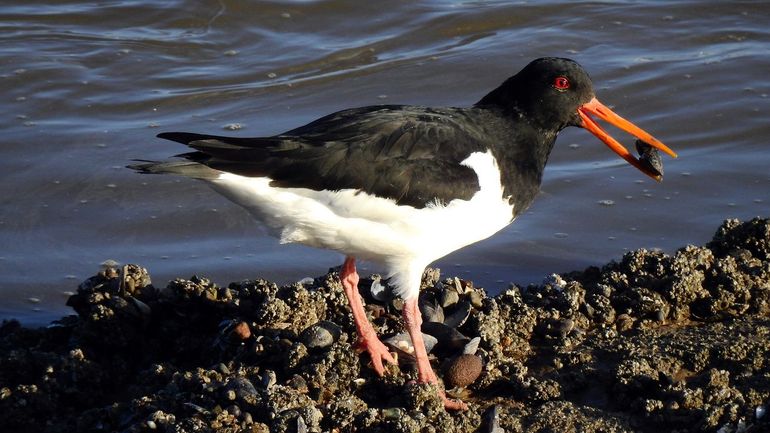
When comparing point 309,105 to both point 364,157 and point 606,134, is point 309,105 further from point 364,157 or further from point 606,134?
point 364,157

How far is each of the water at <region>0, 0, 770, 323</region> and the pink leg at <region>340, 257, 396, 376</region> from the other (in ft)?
4.78

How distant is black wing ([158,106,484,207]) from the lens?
16.2 ft

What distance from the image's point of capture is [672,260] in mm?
5859

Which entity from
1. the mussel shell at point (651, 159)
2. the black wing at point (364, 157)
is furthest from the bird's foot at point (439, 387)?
the mussel shell at point (651, 159)

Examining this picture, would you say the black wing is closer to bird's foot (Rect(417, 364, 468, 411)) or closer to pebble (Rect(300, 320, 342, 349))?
pebble (Rect(300, 320, 342, 349))

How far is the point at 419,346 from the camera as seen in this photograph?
Answer: 5059mm

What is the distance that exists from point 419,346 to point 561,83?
1661 millimetres

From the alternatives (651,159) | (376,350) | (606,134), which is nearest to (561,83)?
(606,134)

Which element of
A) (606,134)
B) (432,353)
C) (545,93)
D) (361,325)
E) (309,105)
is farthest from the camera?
(309,105)

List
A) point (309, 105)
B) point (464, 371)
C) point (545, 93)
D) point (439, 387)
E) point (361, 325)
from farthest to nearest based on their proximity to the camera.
Answer: point (309, 105) < point (545, 93) < point (361, 325) < point (464, 371) < point (439, 387)

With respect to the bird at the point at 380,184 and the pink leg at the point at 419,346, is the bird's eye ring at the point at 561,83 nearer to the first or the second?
the bird at the point at 380,184

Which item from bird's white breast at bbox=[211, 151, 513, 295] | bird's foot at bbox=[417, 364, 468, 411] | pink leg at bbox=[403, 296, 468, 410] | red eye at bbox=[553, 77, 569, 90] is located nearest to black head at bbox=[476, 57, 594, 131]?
red eye at bbox=[553, 77, 569, 90]

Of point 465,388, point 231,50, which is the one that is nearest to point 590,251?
point 465,388

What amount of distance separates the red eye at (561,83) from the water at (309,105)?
169cm
